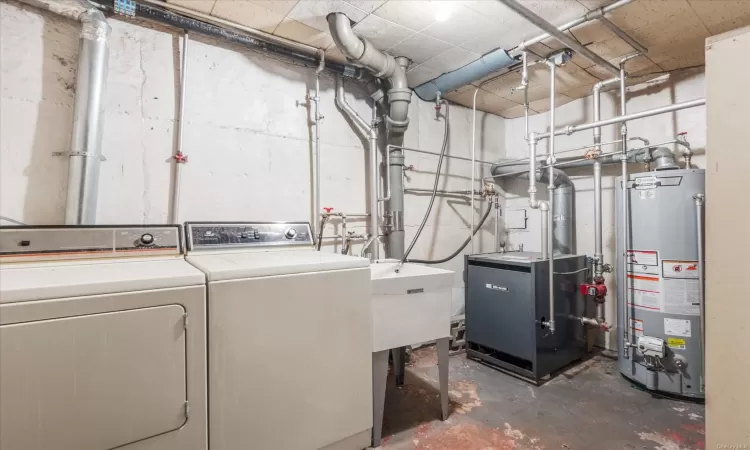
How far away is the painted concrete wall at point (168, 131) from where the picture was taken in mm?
1765

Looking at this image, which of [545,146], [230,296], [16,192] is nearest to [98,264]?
[230,296]

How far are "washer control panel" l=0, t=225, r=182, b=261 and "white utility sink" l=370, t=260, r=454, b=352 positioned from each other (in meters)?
1.09

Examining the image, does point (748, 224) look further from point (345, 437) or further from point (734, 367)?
point (345, 437)

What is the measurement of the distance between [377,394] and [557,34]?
243 cm

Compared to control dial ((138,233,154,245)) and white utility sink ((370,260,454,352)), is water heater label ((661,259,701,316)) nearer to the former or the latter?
white utility sink ((370,260,454,352))

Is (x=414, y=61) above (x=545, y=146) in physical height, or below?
above

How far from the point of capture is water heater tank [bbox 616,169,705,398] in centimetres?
220

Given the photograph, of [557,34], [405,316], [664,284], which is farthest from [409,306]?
[557,34]

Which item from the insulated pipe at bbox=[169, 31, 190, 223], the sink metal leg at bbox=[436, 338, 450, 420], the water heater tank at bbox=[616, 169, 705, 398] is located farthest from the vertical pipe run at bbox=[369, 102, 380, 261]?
the water heater tank at bbox=[616, 169, 705, 398]

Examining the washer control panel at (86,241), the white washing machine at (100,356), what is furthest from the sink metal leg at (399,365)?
the washer control panel at (86,241)

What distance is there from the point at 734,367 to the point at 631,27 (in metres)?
2.13

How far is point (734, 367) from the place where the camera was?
1176 mm

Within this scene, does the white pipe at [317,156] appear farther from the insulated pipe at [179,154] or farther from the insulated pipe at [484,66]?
the insulated pipe at [484,66]

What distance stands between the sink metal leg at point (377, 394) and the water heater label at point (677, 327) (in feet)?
6.47
